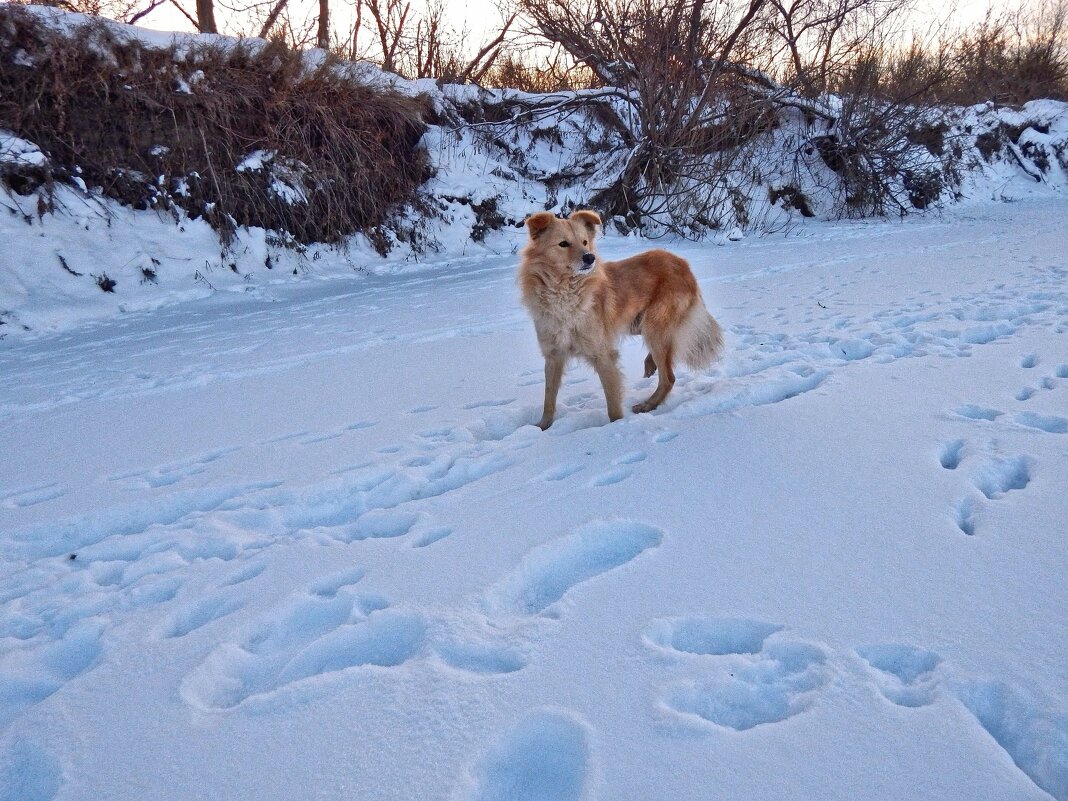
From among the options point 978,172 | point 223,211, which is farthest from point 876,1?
point 223,211

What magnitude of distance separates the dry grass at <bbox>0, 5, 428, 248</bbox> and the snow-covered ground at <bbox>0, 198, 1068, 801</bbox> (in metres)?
5.72

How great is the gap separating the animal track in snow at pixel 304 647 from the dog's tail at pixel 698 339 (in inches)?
101

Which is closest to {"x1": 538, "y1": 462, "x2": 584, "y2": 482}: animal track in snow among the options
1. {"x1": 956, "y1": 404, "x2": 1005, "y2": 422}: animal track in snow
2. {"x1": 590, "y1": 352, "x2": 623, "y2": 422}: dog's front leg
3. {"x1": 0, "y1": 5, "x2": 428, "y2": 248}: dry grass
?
{"x1": 590, "y1": 352, "x2": 623, "y2": 422}: dog's front leg

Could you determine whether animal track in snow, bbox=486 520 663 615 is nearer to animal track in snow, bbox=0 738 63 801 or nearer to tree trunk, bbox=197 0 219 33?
animal track in snow, bbox=0 738 63 801

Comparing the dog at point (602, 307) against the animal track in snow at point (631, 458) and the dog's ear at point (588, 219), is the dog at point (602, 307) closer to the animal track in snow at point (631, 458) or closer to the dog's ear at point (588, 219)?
the dog's ear at point (588, 219)

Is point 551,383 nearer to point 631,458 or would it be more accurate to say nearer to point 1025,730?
point 631,458

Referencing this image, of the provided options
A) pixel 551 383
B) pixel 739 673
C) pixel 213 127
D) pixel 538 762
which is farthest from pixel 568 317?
pixel 213 127

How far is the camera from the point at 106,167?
822cm

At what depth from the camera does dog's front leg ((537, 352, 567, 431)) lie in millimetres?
3408

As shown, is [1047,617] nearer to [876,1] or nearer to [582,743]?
[582,743]

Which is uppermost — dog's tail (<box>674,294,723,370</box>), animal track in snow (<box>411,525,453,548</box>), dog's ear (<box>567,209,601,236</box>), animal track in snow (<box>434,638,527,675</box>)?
dog's ear (<box>567,209,601,236</box>)

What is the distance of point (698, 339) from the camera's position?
12.7 ft

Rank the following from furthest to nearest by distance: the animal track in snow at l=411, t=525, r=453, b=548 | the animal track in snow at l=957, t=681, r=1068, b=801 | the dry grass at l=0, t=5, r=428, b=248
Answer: the dry grass at l=0, t=5, r=428, b=248 → the animal track in snow at l=411, t=525, r=453, b=548 → the animal track in snow at l=957, t=681, r=1068, b=801

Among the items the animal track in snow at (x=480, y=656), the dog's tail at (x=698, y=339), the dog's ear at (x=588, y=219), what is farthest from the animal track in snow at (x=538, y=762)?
the dog's ear at (x=588, y=219)
